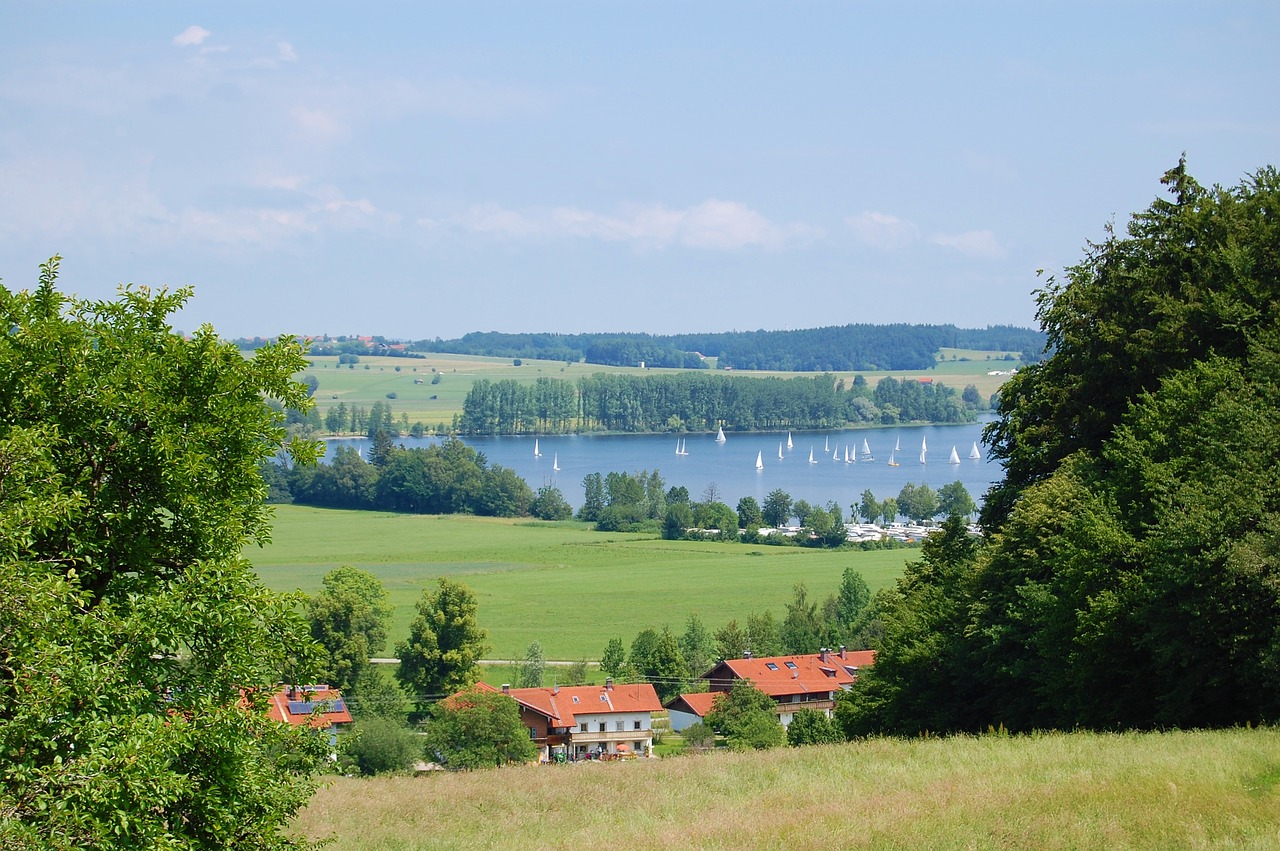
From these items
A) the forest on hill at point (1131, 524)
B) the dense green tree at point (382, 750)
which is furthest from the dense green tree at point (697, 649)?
the forest on hill at point (1131, 524)

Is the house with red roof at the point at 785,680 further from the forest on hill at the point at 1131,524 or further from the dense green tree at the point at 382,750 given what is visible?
the forest on hill at the point at 1131,524

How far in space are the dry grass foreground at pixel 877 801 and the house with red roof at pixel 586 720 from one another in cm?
2527

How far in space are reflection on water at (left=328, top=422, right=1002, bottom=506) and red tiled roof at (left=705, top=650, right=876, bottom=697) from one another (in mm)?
Answer: 64037

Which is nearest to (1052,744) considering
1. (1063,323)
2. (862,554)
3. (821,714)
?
(1063,323)

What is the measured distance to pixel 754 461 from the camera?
156 metres

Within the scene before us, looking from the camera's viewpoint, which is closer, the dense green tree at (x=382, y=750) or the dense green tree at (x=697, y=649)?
the dense green tree at (x=382, y=750)

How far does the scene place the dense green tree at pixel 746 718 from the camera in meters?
39.2

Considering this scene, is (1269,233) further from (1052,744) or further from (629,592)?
(629,592)

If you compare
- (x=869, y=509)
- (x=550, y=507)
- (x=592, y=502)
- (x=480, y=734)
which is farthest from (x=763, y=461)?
(x=480, y=734)

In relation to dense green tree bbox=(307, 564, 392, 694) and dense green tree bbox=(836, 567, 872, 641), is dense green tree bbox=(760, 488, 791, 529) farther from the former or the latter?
dense green tree bbox=(307, 564, 392, 694)

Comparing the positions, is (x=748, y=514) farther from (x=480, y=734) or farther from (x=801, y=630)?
(x=480, y=734)

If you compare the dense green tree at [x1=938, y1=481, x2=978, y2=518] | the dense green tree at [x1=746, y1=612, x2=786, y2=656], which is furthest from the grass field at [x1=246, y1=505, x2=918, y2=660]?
the dense green tree at [x1=938, y1=481, x2=978, y2=518]

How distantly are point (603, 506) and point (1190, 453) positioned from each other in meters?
85.8

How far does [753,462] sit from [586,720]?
378 feet
